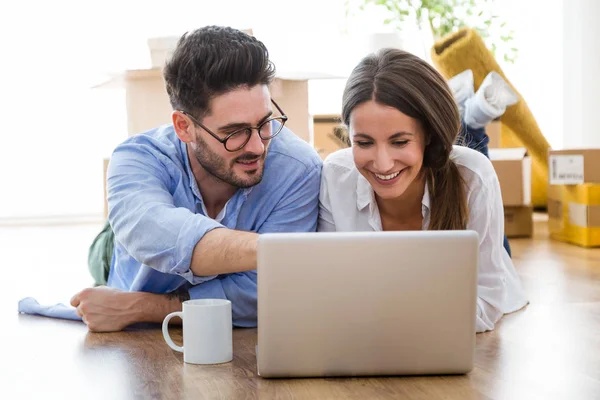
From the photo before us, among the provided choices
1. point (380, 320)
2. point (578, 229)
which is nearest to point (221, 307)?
point (380, 320)

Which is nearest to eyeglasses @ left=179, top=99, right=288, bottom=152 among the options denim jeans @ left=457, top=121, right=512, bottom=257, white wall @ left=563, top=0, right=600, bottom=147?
denim jeans @ left=457, top=121, right=512, bottom=257

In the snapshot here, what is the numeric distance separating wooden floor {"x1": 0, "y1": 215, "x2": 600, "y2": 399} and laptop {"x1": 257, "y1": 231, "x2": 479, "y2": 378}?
0.23 feet

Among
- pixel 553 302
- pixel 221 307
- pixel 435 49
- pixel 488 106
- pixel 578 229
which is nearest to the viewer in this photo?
pixel 221 307

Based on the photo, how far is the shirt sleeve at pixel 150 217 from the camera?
5.49ft

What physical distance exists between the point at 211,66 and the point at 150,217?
15.3 inches

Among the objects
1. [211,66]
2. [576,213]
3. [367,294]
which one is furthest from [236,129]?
[576,213]

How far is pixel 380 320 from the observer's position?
1342 mm

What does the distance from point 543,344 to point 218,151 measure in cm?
85

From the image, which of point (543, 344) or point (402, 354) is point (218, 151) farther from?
point (543, 344)

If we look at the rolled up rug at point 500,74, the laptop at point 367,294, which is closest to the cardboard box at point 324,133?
the rolled up rug at point 500,74

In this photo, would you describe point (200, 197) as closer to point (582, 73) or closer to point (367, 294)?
point (367, 294)

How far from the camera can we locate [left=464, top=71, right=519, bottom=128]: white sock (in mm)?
2814

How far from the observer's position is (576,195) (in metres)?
3.80

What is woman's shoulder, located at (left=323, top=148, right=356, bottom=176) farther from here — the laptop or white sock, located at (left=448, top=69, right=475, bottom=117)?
white sock, located at (left=448, top=69, right=475, bottom=117)
